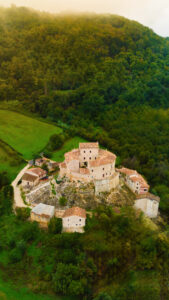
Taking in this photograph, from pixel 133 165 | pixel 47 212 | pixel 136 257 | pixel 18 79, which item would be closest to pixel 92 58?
pixel 18 79

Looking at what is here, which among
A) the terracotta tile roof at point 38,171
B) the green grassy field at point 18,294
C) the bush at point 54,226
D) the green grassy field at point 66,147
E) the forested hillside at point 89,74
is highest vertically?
the forested hillside at point 89,74

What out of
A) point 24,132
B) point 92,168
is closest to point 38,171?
point 92,168

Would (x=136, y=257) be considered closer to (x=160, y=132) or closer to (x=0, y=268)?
(x=0, y=268)

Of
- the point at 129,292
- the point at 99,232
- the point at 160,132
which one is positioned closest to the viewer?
the point at 129,292

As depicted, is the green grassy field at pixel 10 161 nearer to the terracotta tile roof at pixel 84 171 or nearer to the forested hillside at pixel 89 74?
the terracotta tile roof at pixel 84 171

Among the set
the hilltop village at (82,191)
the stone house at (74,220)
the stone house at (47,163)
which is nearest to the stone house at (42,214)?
the hilltop village at (82,191)

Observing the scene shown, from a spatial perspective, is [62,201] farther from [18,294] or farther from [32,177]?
[18,294]
